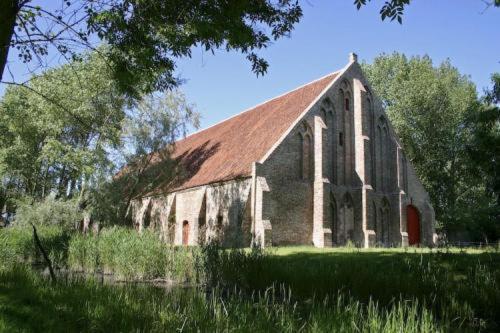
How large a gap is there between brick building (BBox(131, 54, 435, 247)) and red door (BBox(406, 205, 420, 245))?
0.07 m

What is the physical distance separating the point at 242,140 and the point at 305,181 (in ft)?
18.3

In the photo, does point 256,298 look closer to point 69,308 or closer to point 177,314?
→ point 177,314

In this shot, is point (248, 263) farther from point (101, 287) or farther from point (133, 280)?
point (133, 280)

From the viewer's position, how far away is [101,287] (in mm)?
8289

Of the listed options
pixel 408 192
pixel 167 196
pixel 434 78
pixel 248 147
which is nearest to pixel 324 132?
pixel 248 147

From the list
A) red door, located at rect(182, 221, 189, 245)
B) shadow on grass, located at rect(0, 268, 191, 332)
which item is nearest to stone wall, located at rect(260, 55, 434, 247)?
red door, located at rect(182, 221, 189, 245)

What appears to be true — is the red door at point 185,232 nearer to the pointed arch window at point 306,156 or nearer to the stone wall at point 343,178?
the stone wall at point 343,178

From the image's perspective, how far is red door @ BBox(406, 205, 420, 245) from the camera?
30.4 m

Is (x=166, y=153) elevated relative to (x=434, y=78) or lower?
lower

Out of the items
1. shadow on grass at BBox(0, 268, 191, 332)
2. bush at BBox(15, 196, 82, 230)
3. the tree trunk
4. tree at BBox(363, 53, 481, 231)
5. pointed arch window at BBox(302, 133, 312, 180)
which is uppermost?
tree at BBox(363, 53, 481, 231)

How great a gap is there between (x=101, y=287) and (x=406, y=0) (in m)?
7.04

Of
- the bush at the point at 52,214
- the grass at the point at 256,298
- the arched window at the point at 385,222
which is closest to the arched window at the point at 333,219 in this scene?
the arched window at the point at 385,222

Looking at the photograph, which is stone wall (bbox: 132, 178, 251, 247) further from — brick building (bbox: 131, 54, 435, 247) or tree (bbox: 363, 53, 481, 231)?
tree (bbox: 363, 53, 481, 231)

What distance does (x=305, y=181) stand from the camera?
24.6 metres
